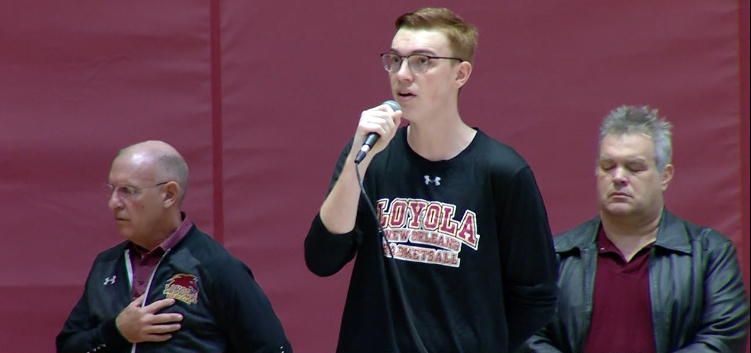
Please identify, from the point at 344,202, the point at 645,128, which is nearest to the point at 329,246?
the point at 344,202

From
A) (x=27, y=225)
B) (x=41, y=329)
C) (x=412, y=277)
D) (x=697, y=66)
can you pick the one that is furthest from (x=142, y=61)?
(x=697, y=66)

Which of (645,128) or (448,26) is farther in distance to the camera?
(645,128)

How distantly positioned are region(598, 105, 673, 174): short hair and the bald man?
113 centimetres

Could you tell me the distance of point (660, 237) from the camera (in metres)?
3.12

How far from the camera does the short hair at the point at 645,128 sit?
3199 mm

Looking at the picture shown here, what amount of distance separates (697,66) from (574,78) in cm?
43

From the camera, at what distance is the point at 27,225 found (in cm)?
361

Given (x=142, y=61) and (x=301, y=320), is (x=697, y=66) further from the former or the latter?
(x=142, y=61)

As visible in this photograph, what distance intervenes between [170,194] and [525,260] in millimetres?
1113

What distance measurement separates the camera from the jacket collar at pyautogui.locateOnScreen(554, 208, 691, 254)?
310 centimetres

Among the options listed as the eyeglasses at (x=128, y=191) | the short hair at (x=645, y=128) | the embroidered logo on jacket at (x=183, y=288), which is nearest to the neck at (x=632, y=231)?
the short hair at (x=645, y=128)

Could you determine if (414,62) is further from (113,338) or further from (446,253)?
(113,338)

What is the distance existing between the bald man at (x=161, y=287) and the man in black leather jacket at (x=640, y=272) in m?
0.81

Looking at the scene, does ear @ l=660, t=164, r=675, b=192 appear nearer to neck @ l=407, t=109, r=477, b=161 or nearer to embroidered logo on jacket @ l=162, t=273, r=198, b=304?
neck @ l=407, t=109, r=477, b=161
